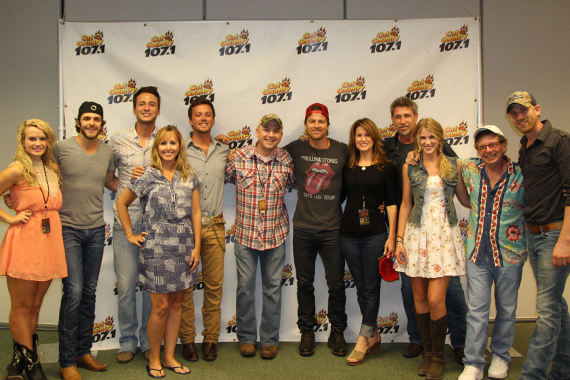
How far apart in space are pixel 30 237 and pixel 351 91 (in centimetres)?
263

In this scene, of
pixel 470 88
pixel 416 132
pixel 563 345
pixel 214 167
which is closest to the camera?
pixel 563 345

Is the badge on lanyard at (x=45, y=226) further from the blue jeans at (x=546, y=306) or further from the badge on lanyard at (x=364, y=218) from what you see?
the blue jeans at (x=546, y=306)

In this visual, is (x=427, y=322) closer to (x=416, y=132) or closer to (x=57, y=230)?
(x=416, y=132)

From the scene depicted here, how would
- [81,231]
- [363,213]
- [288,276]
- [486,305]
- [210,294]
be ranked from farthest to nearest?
1. [288,276]
2. [210,294]
3. [363,213]
4. [81,231]
5. [486,305]

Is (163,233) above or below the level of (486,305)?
above

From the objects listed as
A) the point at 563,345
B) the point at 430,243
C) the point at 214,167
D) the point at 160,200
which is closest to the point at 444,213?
the point at 430,243

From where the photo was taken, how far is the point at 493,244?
8.25ft

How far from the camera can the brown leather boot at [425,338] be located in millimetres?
2732

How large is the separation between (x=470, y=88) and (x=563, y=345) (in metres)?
2.09

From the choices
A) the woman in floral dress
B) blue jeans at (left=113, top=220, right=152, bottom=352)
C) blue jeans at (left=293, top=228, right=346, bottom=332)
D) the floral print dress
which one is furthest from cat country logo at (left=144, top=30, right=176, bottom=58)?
the floral print dress

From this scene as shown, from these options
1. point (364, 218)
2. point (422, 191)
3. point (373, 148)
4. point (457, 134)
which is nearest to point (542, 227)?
point (422, 191)

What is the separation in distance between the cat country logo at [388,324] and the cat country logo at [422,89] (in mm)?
1906

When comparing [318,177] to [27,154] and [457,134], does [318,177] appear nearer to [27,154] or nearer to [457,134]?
Result: [457,134]

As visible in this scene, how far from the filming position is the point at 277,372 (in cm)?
282
